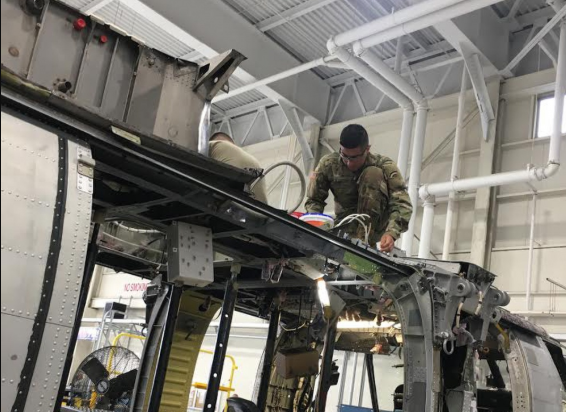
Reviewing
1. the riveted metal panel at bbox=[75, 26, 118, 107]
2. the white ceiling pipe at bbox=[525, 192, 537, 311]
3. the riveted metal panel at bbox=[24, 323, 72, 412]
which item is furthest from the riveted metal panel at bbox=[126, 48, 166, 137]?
the white ceiling pipe at bbox=[525, 192, 537, 311]

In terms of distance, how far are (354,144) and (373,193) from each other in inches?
23.8

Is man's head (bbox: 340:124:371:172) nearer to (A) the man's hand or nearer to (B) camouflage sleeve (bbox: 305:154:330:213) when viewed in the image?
(B) camouflage sleeve (bbox: 305:154:330:213)

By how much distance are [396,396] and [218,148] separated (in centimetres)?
535

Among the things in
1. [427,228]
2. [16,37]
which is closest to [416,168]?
[427,228]

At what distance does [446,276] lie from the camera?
6.13 metres

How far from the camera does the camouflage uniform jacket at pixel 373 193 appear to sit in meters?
6.71

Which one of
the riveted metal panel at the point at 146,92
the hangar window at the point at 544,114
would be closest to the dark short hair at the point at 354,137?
the riveted metal panel at the point at 146,92

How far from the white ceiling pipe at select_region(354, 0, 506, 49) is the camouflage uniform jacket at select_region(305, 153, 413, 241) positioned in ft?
14.5

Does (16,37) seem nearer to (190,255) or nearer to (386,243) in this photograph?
(190,255)

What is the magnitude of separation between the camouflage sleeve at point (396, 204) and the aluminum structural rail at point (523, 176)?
5.66m

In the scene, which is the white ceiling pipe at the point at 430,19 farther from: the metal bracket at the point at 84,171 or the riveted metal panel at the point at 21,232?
the riveted metal panel at the point at 21,232

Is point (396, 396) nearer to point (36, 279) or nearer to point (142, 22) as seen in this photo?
point (36, 279)

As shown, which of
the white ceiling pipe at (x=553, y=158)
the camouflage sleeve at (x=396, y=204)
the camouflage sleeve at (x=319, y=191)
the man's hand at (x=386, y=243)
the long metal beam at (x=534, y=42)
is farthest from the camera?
the long metal beam at (x=534, y=42)

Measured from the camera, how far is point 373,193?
685cm
